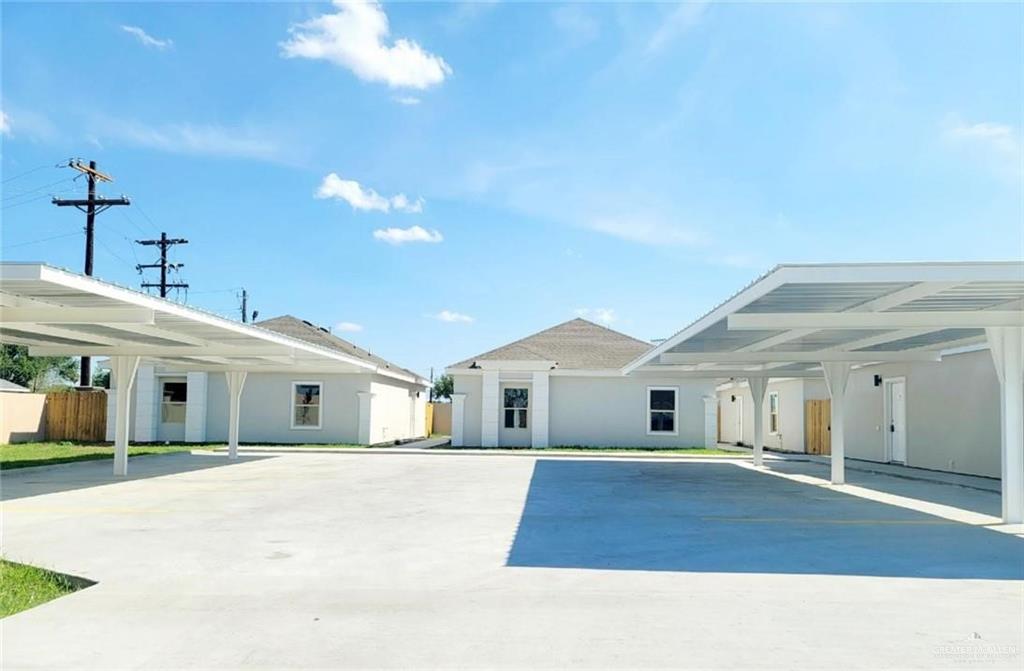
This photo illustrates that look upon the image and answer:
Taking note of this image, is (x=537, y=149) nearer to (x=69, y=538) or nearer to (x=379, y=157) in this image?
(x=379, y=157)

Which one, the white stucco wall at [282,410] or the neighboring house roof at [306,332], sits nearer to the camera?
the white stucco wall at [282,410]

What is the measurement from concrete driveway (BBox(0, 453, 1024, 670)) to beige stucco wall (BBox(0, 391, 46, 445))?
1652cm

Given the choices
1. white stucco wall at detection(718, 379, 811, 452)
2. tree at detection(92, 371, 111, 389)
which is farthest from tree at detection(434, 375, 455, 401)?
white stucco wall at detection(718, 379, 811, 452)

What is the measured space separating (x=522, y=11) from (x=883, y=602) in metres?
10.7

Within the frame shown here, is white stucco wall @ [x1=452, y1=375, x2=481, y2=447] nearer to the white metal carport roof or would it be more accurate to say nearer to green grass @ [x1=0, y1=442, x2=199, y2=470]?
the white metal carport roof

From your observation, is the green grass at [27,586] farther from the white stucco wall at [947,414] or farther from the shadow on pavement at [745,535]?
the white stucco wall at [947,414]

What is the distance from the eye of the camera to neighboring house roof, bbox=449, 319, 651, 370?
26.8 m

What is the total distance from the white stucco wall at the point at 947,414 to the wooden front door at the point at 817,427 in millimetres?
2476

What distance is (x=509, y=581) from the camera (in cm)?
672

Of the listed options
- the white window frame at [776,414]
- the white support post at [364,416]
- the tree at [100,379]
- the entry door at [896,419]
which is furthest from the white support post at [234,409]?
the tree at [100,379]

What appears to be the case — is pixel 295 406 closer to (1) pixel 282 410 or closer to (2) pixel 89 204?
(1) pixel 282 410

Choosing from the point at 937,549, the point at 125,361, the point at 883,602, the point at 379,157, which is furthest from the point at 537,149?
the point at 883,602

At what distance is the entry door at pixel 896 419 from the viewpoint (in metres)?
20.1

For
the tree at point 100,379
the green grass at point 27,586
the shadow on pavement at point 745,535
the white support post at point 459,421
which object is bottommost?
the green grass at point 27,586
